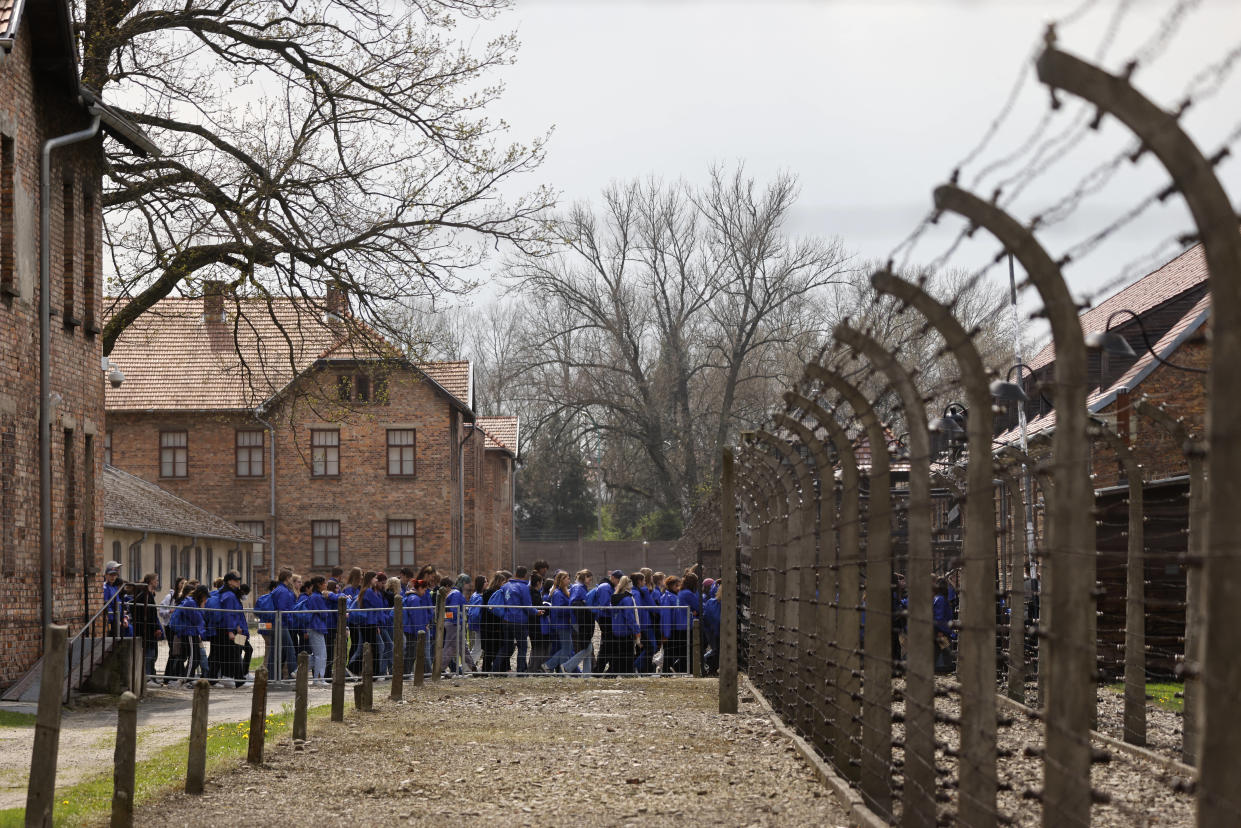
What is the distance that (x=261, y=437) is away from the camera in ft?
165

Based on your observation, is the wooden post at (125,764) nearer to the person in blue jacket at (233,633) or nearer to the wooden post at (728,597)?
the wooden post at (728,597)

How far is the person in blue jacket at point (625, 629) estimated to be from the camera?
23312 millimetres

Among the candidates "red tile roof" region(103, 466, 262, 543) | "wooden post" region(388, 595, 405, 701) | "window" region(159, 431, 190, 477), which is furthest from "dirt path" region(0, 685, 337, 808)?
"window" region(159, 431, 190, 477)

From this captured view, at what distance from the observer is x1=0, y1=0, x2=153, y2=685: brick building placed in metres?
19.1

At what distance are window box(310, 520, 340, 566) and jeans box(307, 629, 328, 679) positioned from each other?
28.0 meters

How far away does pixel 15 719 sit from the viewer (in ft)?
53.8

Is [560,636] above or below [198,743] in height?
below

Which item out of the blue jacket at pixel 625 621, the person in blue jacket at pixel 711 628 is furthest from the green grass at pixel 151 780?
the person in blue jacket at pixel 711 628

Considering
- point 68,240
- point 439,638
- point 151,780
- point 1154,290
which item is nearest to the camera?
point 151,780

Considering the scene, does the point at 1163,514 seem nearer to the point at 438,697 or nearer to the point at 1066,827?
the point at 438,697

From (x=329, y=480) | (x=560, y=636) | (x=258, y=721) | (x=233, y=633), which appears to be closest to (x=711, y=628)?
(x=560, y=636)

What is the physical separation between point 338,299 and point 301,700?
12.4 m

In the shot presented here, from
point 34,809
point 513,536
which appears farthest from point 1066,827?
point 513,536

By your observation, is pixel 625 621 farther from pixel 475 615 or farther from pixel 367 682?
pixel 367 682
